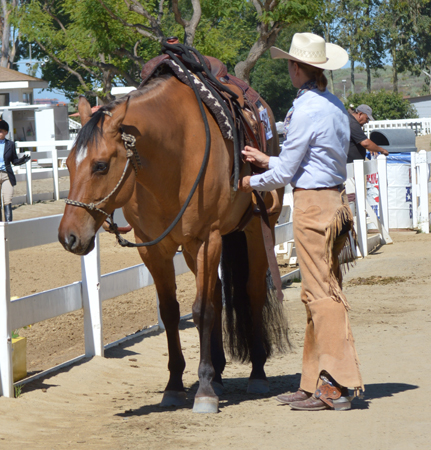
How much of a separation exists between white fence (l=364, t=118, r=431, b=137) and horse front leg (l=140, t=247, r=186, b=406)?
88.8ft

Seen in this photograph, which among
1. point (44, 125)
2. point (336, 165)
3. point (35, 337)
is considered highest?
point (44, 125)

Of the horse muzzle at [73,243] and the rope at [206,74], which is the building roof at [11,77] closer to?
the rope at [206,74]

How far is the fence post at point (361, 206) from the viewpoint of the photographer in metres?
9.82

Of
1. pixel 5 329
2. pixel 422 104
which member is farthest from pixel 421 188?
pixel 422 104

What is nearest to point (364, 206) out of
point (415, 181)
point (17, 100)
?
point (415, 181)

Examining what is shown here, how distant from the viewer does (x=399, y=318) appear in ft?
20.7

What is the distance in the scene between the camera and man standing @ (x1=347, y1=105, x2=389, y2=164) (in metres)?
8.80

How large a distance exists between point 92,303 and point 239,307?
122 centimetres

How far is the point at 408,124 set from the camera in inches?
1330

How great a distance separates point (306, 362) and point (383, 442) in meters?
0.72

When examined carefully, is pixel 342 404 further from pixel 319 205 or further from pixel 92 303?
pixel 92 303

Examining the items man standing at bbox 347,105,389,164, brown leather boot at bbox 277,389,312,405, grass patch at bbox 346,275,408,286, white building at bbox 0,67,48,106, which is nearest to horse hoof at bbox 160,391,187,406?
brown leather boot at bbox 277,389,312,405

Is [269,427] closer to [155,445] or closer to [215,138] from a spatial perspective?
[155,445]

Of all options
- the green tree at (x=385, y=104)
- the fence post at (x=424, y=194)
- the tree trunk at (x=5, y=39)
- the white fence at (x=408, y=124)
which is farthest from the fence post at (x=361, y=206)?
the green tree at (x=385, y=104)
